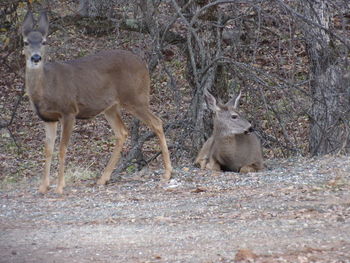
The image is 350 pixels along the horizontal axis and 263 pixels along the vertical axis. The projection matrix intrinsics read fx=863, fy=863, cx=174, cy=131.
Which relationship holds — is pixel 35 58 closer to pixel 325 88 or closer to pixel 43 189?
pixel 43 189

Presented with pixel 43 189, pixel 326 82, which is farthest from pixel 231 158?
pixel 43 189

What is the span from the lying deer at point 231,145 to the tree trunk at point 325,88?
0.84 meters

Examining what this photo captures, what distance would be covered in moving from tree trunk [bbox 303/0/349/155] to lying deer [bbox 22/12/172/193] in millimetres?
2124

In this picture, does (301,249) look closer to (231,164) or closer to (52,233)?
(52,233)

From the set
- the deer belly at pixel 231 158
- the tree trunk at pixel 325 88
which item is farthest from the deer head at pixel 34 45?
the tree trunk at pixel 325 88

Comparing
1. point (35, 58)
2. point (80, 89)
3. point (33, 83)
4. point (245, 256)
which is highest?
point (35, 58)

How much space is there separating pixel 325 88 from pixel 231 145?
5.13 ft

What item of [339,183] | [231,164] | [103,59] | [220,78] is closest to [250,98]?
[220,78]

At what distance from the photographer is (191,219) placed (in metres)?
6.98

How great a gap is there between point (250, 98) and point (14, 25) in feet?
11.0

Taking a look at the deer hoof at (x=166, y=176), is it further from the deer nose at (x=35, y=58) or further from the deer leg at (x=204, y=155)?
the deer nose at (x=35, y=58)

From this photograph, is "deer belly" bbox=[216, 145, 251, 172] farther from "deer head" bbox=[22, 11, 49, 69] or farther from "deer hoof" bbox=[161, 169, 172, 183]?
"deer head" bbox=[22, 11, 49, 69]

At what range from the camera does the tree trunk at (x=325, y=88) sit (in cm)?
1057

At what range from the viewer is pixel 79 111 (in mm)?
9578
